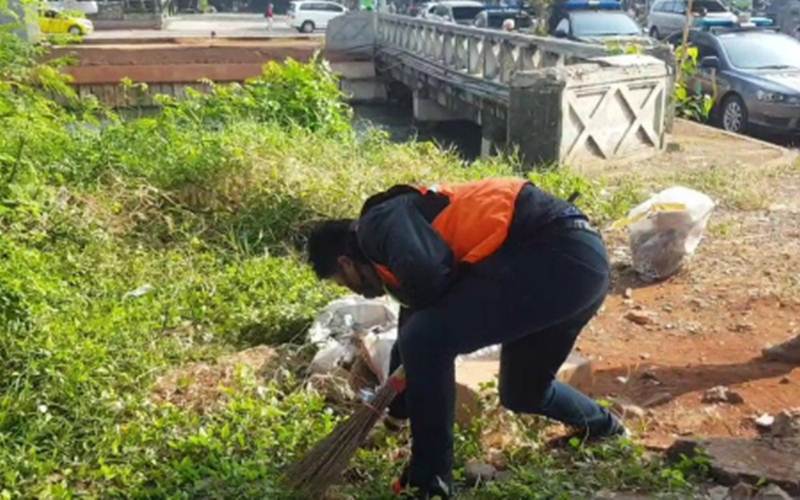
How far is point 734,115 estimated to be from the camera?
14.1 m

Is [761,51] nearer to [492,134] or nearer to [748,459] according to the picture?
[492,134]

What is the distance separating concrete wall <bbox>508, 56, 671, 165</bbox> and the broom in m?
6.41

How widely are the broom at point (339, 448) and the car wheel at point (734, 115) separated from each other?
11664 mm

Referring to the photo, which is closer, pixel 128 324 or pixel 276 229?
pixel 128 324

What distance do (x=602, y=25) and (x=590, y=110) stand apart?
939 centimetres

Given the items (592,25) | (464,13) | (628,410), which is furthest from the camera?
(464,13)

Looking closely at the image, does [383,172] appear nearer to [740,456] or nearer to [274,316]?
[274,316]

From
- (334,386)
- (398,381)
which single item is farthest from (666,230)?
(398,381)

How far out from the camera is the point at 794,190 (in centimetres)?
882

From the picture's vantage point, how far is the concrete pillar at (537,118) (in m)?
9.47

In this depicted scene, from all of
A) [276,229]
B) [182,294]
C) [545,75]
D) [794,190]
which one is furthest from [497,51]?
[182,294]

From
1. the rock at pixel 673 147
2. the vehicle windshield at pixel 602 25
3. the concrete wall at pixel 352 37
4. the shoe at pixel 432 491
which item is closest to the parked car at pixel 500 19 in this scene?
the concrete wall at pixel 352 37

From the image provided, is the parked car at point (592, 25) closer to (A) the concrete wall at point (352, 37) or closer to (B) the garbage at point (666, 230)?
(A) the concrete wall at point (352, 37)

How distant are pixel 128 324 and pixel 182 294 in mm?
656
